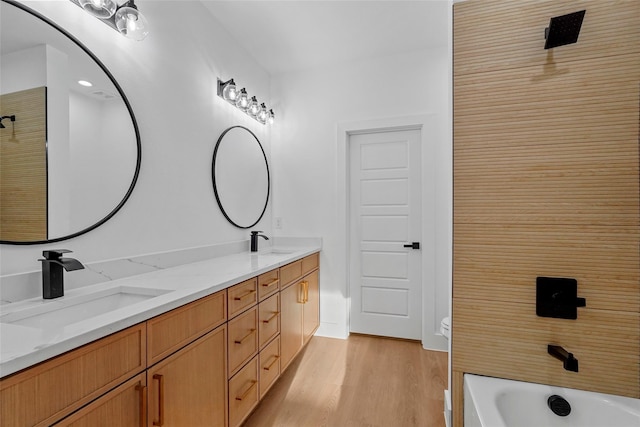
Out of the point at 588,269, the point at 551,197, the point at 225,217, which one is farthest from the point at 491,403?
the point at 225,217

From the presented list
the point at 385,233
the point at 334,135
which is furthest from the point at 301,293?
the point at 334,135

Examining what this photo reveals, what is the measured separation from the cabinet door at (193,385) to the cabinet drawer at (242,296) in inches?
4.7

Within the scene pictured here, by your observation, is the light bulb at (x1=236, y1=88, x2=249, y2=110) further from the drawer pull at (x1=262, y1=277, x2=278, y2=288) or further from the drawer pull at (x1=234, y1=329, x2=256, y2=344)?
the drawer pull at (x1=234, y1=329, x2=256, y2=344)

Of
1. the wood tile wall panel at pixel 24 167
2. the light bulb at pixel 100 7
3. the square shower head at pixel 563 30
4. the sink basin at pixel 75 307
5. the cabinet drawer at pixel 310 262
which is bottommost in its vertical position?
the cabinet drawer at pixel 310 262

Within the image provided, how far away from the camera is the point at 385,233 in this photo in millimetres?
2984

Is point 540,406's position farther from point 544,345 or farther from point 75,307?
point 75,307

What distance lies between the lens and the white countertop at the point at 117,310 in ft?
2.40

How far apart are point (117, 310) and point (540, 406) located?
5.44 feet

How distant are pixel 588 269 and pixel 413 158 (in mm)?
1865

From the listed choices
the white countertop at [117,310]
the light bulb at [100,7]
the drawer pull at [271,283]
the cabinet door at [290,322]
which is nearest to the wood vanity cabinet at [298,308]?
the cabinet door at [290,322]

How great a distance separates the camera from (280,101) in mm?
3234

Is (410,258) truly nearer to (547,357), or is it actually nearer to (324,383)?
(324,383)

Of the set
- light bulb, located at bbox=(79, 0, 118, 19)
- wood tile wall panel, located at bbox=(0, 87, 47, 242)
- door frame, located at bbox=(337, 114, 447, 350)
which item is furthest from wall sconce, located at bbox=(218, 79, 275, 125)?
wood tile wall panel, located at bbox=(0, 87, 47, 242)

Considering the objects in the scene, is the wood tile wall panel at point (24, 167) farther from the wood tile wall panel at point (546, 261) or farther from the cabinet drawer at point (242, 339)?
the wood tile wall panel at point (546, 261)
